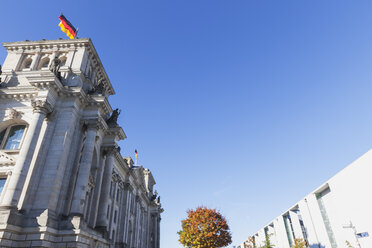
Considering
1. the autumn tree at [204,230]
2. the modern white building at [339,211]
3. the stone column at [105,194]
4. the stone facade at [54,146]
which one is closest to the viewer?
the stone facade at [54,146]

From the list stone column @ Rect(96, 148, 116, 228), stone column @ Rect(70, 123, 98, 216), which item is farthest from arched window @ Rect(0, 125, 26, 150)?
stone column @ Rect(96, 148, 116, 228)

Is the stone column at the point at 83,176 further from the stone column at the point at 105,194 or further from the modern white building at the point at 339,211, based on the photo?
the modern white building at the point at 339,211

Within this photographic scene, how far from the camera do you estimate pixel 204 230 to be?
1870 inches

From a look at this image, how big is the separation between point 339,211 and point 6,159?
46082 mm

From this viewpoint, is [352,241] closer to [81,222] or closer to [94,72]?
[81,222]

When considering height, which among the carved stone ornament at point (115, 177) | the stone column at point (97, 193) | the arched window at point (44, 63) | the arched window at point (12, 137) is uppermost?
the arched window at point (44, 63)

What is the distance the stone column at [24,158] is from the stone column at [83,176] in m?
4.03

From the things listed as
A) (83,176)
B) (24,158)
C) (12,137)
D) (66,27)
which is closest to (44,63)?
(66,27)

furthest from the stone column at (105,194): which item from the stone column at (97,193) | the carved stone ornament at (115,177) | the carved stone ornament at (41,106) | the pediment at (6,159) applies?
the carved stone ornament at (115,177)

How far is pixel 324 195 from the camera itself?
45.4 metres

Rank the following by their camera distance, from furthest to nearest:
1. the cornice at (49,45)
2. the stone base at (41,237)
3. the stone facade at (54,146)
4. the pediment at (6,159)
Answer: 1. the cornice at (49,45)
2. the pediment at (6,159)
3. the stone facade at (54,146)
4. the stone base at (41,237)

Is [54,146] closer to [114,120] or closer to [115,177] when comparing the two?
[114,120]

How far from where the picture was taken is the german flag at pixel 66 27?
28.1m

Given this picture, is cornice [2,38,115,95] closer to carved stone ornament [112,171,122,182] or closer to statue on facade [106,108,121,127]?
statue on facade [106,108,121,127]
